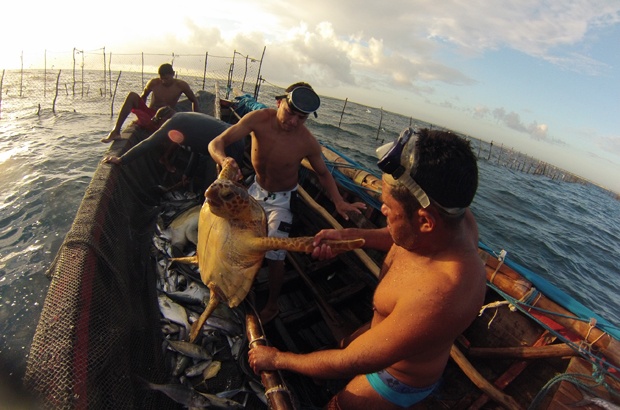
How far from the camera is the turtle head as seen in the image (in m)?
2.72

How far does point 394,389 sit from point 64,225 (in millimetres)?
7148

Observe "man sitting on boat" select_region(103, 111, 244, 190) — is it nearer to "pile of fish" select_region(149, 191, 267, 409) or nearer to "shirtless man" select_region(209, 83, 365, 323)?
"shirtless man" select_region(209, 83, 365, 323)

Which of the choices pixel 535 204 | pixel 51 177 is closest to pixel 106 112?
pixel 51 177

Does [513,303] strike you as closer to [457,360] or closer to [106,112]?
[457,360]

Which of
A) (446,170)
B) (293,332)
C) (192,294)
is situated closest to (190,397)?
(192,294)

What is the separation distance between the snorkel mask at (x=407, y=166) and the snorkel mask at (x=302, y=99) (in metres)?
2.06

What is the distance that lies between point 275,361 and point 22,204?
26.0 ft

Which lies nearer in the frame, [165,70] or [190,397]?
[190,397]

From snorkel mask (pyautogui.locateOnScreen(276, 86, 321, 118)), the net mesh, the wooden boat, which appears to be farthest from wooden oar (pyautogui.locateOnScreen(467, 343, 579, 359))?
snorkel mask (pyautogui.locateOnScreen(276, 86, 321, 118))

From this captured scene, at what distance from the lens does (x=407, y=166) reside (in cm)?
169

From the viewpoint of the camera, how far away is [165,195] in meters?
6.14

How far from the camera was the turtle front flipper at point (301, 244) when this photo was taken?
224 centimetres

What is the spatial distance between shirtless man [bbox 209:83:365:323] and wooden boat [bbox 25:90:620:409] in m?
0.49

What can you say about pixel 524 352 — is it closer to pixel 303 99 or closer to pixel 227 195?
pixel 227 195
